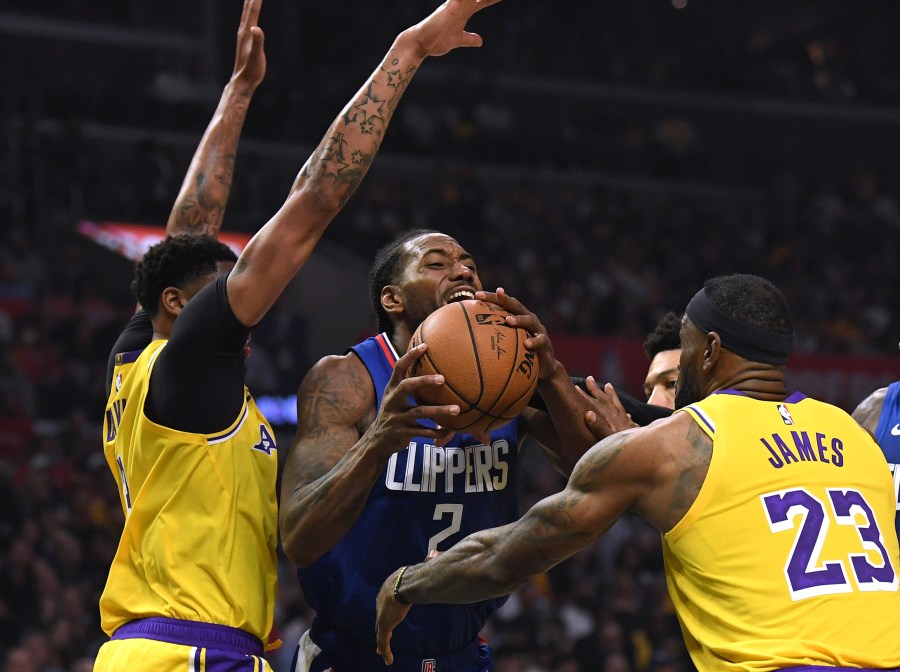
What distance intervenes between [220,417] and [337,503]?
0.44m

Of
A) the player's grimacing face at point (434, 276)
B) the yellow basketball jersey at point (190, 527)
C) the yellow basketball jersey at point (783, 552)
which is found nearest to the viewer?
→ the yellow basketball jersey at point (783, 552)

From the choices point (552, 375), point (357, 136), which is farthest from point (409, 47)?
point (552, 375)

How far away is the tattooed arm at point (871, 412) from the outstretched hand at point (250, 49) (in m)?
2.68

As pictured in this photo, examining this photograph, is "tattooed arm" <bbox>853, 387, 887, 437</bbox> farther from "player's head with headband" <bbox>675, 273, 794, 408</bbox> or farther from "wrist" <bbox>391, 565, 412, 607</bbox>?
"wrist" <bbox>391, 565, 412, 607</bbox>

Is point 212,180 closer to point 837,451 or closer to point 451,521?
point 451,521

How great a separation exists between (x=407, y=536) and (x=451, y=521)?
0.52ft

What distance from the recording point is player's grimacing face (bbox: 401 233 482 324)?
413 centimetres

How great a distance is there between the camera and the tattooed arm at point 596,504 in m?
3.13

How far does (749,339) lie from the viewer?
11.1 feet

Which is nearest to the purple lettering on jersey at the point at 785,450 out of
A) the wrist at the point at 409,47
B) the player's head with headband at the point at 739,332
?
the player's head with headband at the point at 739,332

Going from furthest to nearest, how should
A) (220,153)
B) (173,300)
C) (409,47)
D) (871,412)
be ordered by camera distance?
1. (220,153)
2. (871,412)
3. (173,300)
4. (409,47)

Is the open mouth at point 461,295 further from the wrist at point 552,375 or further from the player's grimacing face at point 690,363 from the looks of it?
the player's grimacing face at point 690,363

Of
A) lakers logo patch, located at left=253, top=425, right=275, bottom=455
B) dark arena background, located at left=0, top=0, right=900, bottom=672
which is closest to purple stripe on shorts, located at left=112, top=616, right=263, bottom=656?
lakers logo patch, located at left=253, top=425, right=275, bottom=455

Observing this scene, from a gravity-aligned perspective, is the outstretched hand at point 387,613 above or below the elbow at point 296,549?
below
